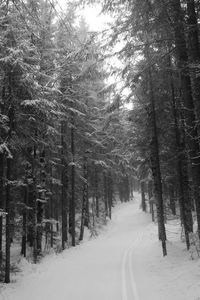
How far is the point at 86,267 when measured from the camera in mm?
16844

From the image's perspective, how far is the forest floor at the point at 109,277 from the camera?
1102 centimetres

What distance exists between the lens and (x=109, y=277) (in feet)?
46.2

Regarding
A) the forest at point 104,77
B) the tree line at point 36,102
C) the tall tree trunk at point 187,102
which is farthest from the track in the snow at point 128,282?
the tree line at point 36,102

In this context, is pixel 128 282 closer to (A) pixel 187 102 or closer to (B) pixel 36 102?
(A) pixel 187 102

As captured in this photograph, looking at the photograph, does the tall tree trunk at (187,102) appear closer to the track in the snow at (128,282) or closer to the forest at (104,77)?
the forest at (104,77)

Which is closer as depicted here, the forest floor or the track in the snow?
the track in the snow

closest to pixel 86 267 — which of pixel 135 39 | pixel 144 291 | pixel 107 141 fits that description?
pixel 144 291

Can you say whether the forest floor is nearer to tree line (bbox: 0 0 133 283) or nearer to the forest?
the forest

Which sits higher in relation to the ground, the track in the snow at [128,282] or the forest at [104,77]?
the forest at [104,77]

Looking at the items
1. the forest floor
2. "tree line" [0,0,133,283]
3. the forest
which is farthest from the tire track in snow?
"tree line" [0,0,133,283]

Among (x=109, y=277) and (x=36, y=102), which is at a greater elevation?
(x=36, y=102)

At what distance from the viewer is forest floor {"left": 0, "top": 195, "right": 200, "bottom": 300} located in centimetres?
1102

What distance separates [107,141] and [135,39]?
24613 mm

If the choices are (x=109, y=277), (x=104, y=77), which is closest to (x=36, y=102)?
(x=104, y=77)
